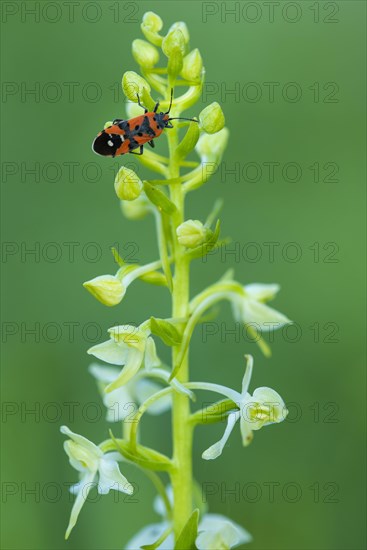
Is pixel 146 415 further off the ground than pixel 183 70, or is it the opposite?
pixel 183 70

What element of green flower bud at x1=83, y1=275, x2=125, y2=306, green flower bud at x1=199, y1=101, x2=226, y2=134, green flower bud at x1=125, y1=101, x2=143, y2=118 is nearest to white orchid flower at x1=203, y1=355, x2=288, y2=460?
green flower bud at x1=83, y1=275, x2=125, y2=306

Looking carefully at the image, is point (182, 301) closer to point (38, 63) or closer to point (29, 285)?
point (29, 285)

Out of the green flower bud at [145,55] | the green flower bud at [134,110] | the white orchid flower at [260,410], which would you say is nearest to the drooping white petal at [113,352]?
the white orchid flower at [260,410]

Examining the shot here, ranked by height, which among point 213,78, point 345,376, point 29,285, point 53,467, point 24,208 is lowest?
point 53,467

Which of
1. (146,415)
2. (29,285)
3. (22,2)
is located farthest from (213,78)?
(146,415)

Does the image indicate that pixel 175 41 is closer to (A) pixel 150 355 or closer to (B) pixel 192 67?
(B) pixel 192 67

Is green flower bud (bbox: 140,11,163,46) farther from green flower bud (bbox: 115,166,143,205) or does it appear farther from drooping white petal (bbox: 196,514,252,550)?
drooping white petal (bbox: 196,514,252,550)

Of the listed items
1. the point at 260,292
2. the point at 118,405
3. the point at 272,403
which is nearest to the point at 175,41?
the point at 260,292
